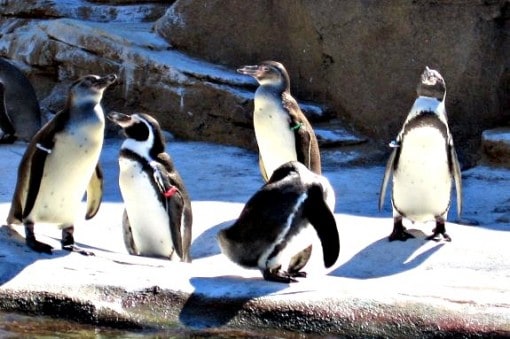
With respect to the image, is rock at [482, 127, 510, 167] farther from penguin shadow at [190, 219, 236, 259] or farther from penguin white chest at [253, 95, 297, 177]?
penguin shadow at [190, 219, 236, 259]

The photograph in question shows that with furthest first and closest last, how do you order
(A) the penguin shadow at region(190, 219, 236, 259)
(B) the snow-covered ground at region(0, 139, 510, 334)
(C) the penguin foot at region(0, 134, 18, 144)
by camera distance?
(C) the penguin foot at region(0, 134, 18, 144) < (A) the penguin shadow at region(190, 219, 236, 259) < (B) the snow-covered ground at region(0, 139, 510, 334)

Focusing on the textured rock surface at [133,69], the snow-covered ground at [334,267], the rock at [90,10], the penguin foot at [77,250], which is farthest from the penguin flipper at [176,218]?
the rock at [90,10]

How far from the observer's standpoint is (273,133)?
7516 millimetres

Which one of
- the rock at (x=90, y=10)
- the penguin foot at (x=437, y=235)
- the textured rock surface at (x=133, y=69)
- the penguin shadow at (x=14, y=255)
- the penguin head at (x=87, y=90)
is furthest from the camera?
the rock at (x=90, y=10)

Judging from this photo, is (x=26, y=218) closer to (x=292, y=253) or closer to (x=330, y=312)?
(x=292, y=253)

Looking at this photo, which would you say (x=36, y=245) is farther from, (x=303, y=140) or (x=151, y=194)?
(x=303, y=140)

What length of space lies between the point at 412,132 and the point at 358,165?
2094 mm

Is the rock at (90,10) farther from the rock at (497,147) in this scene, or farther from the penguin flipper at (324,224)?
the penguin flipper at (324,224)

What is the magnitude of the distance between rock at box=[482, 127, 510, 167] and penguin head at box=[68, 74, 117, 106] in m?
3.40

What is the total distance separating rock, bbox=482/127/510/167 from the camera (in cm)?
830

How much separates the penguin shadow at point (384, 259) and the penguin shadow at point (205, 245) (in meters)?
0.80

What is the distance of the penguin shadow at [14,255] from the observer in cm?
517

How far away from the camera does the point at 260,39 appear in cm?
979

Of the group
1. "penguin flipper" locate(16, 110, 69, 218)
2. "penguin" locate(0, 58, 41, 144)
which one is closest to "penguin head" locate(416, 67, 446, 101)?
"penguin flipper" locate(16, 110, 69, 218)
